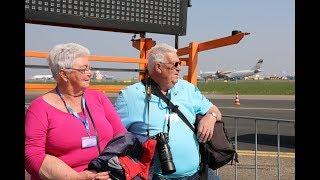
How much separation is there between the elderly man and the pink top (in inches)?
19.9

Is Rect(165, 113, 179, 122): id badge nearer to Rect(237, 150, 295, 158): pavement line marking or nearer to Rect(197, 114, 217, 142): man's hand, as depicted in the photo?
Rect(197, 114, 217, 142): man's hand

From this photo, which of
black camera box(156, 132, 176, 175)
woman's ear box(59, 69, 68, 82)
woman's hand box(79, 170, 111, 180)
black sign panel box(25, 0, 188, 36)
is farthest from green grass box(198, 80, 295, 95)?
woman's hand box(79, 170, 111, 180)

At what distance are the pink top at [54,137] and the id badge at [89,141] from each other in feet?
0.06

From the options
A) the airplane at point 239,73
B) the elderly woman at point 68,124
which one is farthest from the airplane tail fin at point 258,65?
the elderly woman at point 68,124

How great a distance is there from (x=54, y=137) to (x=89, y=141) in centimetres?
19

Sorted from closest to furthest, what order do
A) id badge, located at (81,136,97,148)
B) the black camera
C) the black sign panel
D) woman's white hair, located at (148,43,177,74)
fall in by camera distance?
id badge, located at (81,136,97,148) < the black camera < woman's white hair, located at (148,43,177,74) < the black sign panel

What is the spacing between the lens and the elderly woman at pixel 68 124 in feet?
5.96

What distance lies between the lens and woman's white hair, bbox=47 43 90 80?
2035mm

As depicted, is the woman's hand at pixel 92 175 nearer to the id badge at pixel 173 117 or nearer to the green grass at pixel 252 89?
the id badge at pixel 173 117

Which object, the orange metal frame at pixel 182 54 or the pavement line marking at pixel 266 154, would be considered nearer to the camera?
the orange metal frame at pixel 182 54
